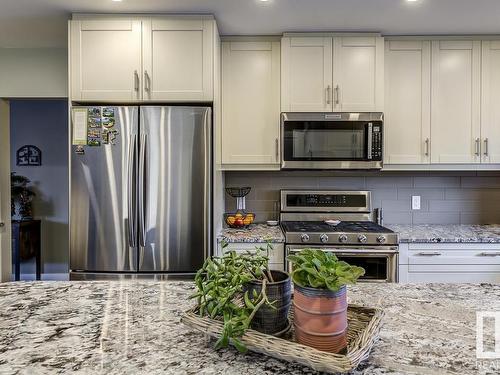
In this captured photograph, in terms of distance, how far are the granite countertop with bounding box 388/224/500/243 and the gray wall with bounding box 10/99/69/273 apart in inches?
156

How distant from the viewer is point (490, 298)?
3.87 ft

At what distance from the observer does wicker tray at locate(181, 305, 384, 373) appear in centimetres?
69

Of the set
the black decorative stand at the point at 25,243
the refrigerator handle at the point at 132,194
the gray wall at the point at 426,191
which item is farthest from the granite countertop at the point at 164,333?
the black decorative stand at the point at 25,243

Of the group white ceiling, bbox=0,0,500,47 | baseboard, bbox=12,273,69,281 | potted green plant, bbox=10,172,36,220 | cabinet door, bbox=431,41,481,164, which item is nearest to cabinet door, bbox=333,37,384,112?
white ceiling, bbox=0,0,500,47

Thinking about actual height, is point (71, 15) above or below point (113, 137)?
above

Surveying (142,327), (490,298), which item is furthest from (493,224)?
(142,327)

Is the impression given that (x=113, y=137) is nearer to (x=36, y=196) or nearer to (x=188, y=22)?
(x=188, y=22)

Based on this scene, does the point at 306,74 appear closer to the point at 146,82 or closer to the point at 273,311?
the point at 146,82

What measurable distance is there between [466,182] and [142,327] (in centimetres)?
313

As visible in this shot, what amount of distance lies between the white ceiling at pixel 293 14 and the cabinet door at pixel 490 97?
15 cm

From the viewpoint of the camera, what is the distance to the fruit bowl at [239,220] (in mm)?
2877

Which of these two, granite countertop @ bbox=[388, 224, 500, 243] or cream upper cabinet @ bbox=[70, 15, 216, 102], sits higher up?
cream upper cabinet @ bbox=[70, 15, 216, 102]

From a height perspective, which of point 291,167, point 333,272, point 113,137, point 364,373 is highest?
point 113,137

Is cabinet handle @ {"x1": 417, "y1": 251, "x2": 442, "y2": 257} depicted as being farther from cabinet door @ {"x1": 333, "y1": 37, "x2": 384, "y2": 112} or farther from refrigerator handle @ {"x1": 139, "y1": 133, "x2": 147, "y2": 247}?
refrigerator handle @ {"x1": 139, "y1": 133, "x2": 147, "y2": 247}
